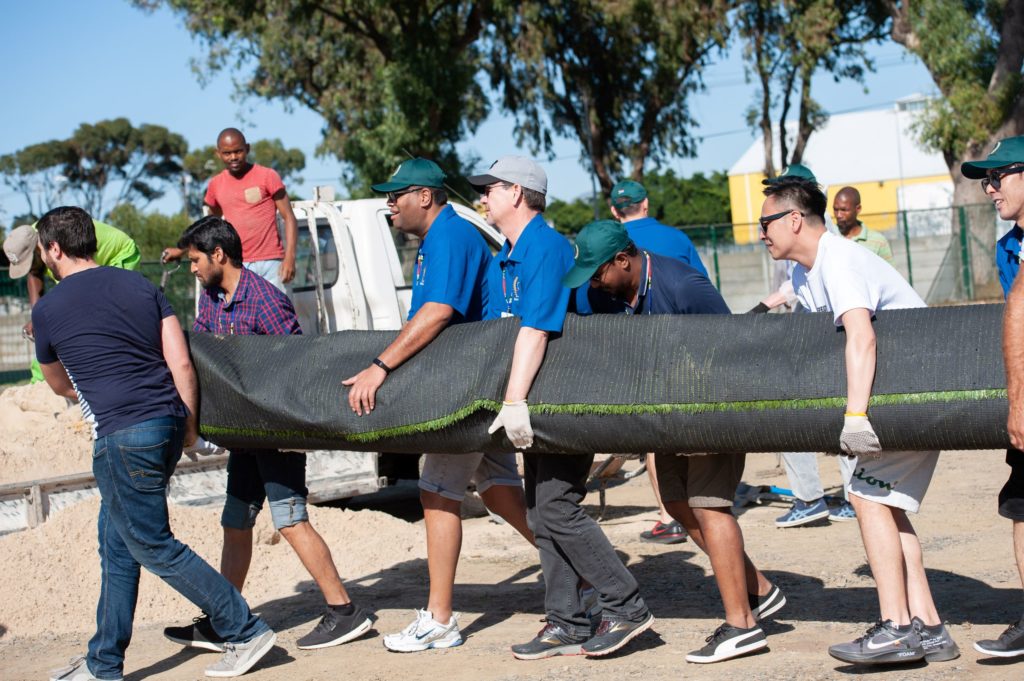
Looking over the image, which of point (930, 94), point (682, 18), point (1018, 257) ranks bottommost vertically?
point (1018, 257)

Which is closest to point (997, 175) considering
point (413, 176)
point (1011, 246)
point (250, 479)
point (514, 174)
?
point (1011, 246)

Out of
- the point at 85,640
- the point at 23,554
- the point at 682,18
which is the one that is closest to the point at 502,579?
the point at 85,640

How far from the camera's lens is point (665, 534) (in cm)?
766

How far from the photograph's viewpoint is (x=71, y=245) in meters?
5.15

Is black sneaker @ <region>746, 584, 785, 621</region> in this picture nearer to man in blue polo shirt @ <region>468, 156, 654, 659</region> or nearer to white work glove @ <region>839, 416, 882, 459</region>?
man in blue polo shirt @ <region>468, 156, 654, 659</region>

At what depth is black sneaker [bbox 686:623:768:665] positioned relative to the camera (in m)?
4.86

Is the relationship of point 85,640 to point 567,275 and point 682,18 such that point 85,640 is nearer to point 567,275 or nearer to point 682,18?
point 567,275

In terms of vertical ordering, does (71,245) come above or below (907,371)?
above

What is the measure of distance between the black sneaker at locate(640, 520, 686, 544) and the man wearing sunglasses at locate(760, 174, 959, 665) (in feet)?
9.70

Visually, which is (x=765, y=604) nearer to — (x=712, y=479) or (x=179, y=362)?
(x=712, y=479)

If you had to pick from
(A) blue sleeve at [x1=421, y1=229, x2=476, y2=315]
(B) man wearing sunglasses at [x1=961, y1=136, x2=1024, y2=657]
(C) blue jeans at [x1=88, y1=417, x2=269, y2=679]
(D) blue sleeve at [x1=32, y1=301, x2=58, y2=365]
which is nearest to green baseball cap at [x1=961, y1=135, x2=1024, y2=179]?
(B) man wearing sunglasses at [x1=961, y1=136, x2=1024, y2=657]

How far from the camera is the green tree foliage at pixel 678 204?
66.5 metres

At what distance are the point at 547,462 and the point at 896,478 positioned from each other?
142 centimetres

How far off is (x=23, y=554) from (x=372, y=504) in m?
3.81
